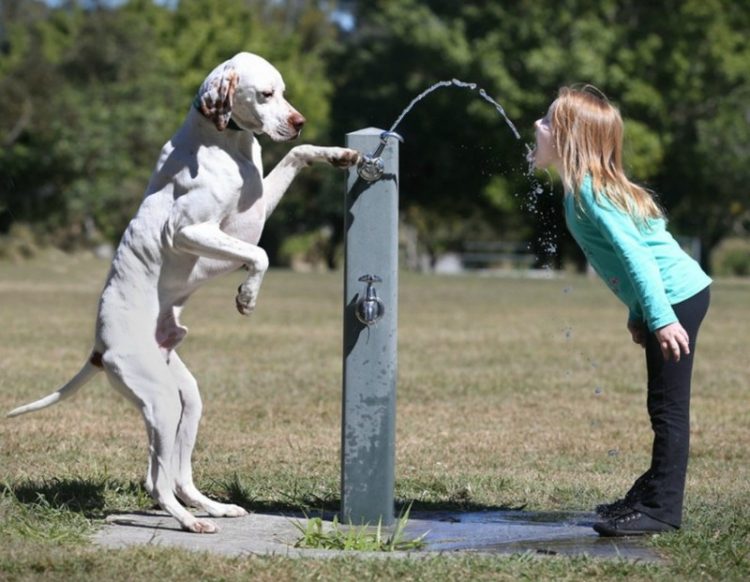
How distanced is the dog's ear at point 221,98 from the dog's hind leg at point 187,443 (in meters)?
1.11

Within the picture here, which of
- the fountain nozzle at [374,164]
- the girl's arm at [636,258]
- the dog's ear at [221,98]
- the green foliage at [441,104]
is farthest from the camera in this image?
the green foliage at [441,104]

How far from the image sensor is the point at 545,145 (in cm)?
653

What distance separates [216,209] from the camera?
6281 millimetres

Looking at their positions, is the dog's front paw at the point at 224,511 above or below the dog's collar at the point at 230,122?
below

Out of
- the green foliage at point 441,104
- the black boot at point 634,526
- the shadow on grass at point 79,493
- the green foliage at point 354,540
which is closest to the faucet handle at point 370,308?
the green foliage at point 354,540

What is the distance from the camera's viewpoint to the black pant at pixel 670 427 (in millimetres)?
6270

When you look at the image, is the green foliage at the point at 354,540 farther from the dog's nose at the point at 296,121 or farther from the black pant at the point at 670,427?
the dog's nose at the point at 296,121

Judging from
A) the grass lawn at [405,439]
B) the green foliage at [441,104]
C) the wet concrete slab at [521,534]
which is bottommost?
the grass lawn at [405,439]

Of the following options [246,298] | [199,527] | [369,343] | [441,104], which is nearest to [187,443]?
[199,527]

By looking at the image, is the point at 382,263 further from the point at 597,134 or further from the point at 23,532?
the point at 23,532

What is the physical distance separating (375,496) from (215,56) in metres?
56.5

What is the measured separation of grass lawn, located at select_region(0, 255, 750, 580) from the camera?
5598 millimetres

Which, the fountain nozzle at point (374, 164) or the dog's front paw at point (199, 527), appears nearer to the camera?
the dog's front paw at point (199, 527)

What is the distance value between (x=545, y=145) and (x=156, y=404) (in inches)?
80.0
